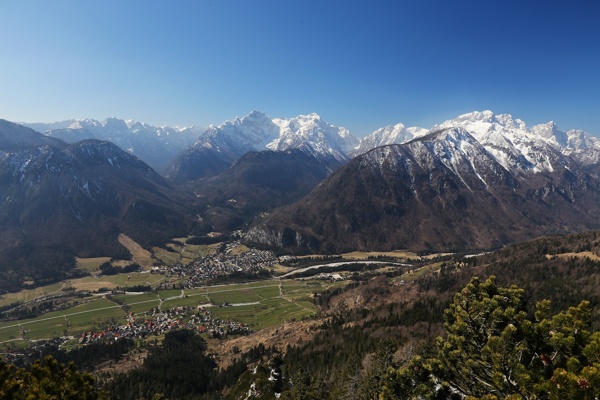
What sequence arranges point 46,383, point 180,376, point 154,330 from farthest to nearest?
1. point 154,330
2. point 180,376
3. point 46,383

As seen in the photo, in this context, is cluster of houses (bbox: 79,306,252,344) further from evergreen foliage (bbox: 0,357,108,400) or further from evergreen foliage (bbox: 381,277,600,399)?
evergreen foliage (bbox: 381,277,600,399)

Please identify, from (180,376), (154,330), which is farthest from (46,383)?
(154,330)

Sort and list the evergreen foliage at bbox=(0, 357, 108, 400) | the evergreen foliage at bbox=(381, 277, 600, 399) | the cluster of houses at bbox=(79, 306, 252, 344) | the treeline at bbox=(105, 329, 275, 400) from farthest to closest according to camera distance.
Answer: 1. the cluster of houses at bbox=(79, 306, 252, 344)
2. the treeline at bbox=(105, 329, 275, 400)
3. the evergreen foliage at bbox=(0, 357, 108, 400)
4. the evergreen foliage at bbox=(381, 277, 600, 399)

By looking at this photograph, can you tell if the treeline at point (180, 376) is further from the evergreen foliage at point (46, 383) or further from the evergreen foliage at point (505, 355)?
the evergreen foliage at point (505, 355)

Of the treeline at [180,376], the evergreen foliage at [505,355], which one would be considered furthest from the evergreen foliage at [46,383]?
the treeline at [180,376]

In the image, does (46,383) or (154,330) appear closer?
(46,383)

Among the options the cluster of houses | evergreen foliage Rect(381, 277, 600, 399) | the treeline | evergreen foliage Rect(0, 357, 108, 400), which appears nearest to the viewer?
evergreen foliage Rect(381, 277, 600, 399)

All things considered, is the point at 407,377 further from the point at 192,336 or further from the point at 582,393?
the point at 192,336

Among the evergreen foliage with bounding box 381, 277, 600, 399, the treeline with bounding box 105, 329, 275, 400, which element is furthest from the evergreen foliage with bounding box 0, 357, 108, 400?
the treeline with bounding box 105, 329, 275, 400

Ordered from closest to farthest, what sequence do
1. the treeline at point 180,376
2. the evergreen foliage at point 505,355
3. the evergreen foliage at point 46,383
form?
the evergreen foliage at point 505,355 → the evergreen foliage at point 46,383 → the treeline at point 180,376

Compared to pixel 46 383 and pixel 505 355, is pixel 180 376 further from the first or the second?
pixel 505 355

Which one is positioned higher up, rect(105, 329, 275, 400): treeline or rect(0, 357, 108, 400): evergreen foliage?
rect(0, 357, 108, 400): evergreen foliage

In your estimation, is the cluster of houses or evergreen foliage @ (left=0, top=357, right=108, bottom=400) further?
the cluster of houses
